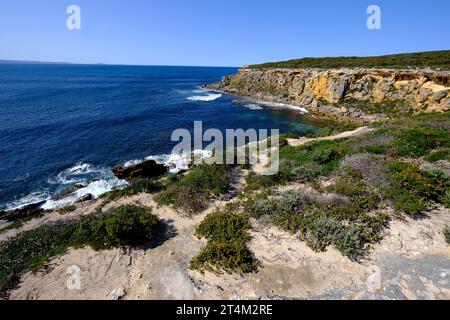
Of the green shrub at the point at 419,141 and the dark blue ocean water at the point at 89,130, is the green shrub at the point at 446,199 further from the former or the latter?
the dark blue ocean water at the point at 89,130

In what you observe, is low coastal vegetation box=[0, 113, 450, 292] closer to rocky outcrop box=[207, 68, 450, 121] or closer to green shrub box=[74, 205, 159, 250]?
green shrub box=[74, 205, 159, 250]

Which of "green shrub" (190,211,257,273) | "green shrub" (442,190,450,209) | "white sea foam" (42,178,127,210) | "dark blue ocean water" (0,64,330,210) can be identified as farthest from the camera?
"dark blue ocean water" (0,64,330,210)

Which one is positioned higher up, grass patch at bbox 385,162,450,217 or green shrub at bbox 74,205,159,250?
grass patch at bbox 385,162,450,217

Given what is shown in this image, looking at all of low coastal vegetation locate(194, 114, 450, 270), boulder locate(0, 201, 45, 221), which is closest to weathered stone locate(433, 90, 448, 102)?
low coastal vegetation locate(194, 114, 450, 270)

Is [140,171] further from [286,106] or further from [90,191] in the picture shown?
[286,106]

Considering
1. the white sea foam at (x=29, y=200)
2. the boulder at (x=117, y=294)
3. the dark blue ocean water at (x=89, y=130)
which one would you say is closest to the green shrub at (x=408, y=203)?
the boulder at (x=117, y=294)

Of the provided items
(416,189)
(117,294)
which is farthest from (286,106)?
(117,294)
